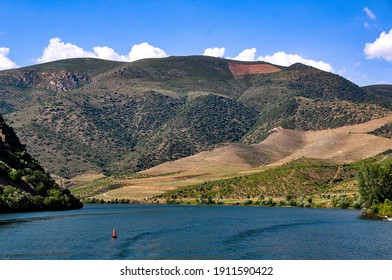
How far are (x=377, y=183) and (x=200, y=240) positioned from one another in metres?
66.1

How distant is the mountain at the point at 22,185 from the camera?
13950cm

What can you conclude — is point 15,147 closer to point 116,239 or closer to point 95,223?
point 95,223

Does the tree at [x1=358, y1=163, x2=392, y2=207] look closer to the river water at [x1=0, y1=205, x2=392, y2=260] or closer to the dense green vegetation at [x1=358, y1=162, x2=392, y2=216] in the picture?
the dense green vegetation at [x1=358, y1=162, x2=392, y2=216]

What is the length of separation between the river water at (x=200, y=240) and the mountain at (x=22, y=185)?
90.5 feet

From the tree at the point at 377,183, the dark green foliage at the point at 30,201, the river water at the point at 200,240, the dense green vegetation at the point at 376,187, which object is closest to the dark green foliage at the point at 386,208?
the dense green vegetation at the point at 376,187

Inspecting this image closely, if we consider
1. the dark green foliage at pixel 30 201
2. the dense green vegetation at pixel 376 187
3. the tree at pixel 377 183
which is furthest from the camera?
the dark green foliage at pixel 30 201

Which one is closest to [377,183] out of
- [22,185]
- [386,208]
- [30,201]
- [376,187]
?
[376,187]

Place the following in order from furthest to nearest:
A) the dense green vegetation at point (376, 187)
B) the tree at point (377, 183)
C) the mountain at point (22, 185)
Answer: the mountain at point (22, 185) → the tree at point (377, 183) → the dense green vegetation at point (376, 187)

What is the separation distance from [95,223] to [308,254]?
58.0 m

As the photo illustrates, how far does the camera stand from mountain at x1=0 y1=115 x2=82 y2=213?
139500 millimetres

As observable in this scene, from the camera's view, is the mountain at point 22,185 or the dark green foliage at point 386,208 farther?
the mountain at point 22,185

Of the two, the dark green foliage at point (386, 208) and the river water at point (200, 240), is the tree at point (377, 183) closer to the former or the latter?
the dark green foliage at point (386, 208)

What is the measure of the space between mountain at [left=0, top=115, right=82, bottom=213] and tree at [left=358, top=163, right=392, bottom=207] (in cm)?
8521

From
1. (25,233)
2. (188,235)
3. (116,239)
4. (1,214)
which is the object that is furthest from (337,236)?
(1,214)
